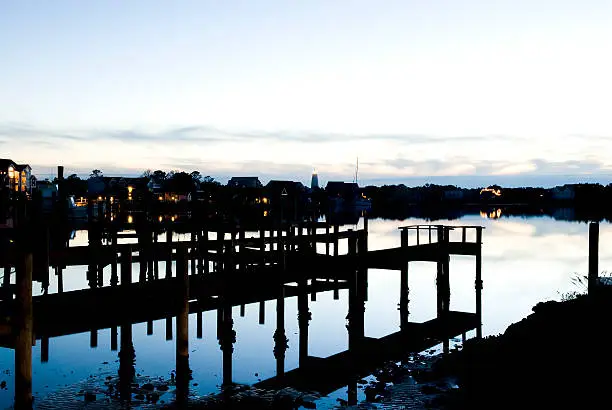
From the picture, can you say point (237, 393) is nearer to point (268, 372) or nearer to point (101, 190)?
point (268, 372)

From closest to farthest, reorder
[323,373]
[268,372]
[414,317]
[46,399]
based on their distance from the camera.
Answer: [46,399]
[323,373]
[268,372]
[414,317]

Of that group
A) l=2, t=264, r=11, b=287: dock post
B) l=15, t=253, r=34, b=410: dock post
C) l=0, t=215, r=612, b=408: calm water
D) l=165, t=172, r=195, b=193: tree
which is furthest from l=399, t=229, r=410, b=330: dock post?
l=165, t=172, r=195, b=193: tree

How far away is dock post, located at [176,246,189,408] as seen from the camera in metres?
15.4

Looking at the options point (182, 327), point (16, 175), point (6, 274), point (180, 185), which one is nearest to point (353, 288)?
point (182, 327)

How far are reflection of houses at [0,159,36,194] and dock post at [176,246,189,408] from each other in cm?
7169

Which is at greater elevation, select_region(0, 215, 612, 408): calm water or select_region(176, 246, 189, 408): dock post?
select_region(176, 246, 189, 408): dock post

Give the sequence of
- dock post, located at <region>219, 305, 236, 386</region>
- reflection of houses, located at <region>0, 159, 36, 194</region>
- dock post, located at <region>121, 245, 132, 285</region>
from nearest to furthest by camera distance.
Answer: dock post, located at <region>121, 245, 132, 285</region>
dock post, located at <region>219, 305, 236, 386</region>
reflection of houses, located at <region>0, 159, 36, 194</region>

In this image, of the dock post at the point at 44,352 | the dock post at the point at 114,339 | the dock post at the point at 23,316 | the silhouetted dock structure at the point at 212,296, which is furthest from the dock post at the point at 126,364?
the dock post at the point at 23,316

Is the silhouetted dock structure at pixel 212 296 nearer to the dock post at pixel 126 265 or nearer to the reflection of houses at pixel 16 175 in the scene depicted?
the dock post at pixel 126 265

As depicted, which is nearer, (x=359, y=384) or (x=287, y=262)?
(x=359, y=384)

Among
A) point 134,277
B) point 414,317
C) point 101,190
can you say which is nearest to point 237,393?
point 414,317

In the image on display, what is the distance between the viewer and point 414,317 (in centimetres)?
3014

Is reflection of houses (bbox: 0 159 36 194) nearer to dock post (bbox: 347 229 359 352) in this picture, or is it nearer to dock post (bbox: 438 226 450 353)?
dock post (bbox: 438 226 450 353)

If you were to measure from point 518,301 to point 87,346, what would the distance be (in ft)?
75.2
